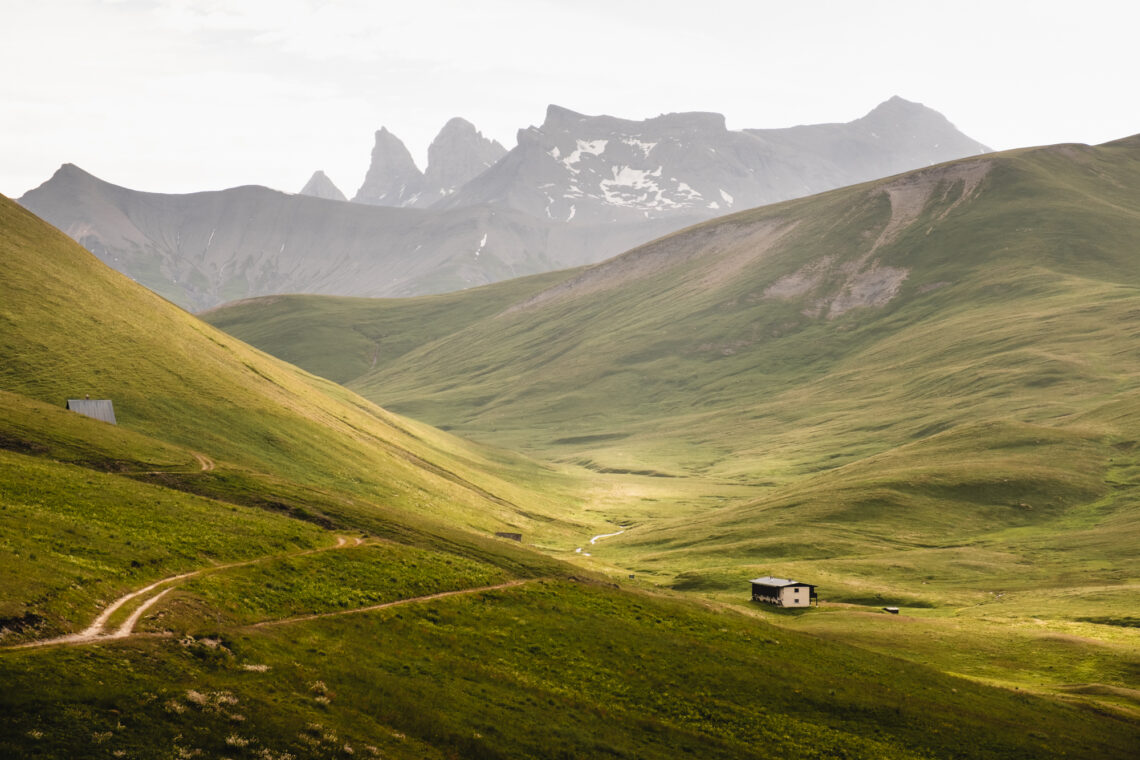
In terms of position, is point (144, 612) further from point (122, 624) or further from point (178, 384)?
point (178, 384)

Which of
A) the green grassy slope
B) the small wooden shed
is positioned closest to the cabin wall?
the small wooden shed

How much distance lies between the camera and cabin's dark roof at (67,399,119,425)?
86812mm

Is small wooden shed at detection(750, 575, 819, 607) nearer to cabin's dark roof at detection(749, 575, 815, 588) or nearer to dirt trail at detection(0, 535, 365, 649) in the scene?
cabin's dark roof at detection(749, 575, 815, 588)

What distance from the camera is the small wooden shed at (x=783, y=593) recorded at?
320ft

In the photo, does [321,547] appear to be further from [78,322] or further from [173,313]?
[173,313]

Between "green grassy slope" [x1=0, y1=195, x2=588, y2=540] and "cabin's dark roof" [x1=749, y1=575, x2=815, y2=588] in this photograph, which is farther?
"cabin's dark roof" [x1=749, y1=575, x2=815, y2=588]

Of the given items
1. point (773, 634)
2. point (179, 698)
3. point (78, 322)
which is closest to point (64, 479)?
point (179, 698)

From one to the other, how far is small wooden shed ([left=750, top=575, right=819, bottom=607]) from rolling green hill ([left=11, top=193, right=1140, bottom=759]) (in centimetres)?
2083

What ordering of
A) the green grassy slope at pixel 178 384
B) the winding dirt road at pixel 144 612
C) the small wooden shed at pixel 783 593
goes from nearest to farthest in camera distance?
the winding dirt road at pixel 144 612
the green grassy slope at pixel 178 384
the small wooden shed at pixel 783 593

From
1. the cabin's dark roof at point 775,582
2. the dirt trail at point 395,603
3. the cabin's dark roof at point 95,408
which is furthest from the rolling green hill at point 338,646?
the cabin's dark roof at point 775,582

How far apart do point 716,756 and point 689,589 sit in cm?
7030

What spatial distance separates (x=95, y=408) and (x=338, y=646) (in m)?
59.4

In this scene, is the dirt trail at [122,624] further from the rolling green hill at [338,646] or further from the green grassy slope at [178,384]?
the green grassy slope at [178,384]

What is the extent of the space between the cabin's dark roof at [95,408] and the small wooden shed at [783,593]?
71.9 meters
